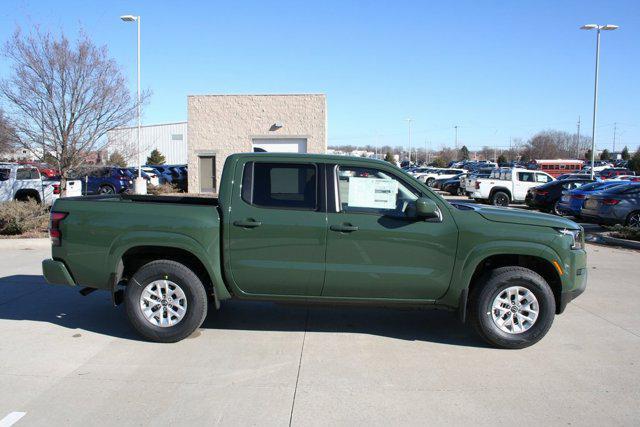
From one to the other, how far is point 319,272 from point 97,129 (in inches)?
460

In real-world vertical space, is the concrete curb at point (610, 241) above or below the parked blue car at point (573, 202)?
below

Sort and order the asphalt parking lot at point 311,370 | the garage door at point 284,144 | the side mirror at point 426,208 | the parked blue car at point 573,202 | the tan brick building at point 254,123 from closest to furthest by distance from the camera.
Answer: the asphalt parking lot at point 311,370, the side mirror at point 426,208, the parked blue car at point 573,202, the tan brick building at point 254,123, the garage door at point 284,144

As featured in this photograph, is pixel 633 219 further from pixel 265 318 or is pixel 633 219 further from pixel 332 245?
pixel 332 245

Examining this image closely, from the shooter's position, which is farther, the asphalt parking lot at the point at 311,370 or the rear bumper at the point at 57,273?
the rear bumper at the point at 57,273

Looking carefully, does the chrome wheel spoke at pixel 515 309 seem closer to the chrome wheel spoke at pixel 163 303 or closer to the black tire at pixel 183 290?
the black tire at pixel 183 290

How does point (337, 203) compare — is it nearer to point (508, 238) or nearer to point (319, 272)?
point (319, 272)

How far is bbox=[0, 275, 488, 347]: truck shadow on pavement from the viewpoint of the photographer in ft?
19.0

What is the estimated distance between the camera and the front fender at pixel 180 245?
5230 millimetres

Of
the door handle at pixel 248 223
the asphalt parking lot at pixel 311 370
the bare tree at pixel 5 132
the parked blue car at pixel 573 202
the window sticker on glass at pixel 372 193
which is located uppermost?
the bare tree at pixel 5 132

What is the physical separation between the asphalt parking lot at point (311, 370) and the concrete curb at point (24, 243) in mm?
5103

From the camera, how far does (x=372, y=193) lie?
5.31m

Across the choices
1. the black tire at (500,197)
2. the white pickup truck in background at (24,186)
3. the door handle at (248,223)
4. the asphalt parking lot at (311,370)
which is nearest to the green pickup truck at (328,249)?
the door handle at (248,223)

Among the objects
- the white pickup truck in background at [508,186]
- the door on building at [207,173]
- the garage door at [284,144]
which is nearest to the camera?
the white pickup truck in background at [508,186]

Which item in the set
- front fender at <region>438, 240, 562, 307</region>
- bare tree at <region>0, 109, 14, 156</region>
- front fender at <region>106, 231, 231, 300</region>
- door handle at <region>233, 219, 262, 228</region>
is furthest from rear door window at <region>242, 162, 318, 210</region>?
bare tree at <region>0, 109, 14, 156</region>
